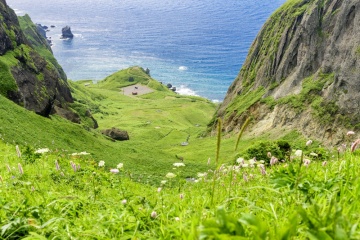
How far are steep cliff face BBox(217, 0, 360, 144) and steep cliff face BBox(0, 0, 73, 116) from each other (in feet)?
129

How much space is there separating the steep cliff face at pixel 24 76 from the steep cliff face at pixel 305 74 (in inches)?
1542

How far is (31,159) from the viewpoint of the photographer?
14.0 m

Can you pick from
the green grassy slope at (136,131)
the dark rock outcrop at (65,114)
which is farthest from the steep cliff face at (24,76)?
the green grassy slope at (136,131)

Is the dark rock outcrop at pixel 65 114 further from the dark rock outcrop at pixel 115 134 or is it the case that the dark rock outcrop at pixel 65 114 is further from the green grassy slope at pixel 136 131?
the dark rock outcrop at pixel 115 134

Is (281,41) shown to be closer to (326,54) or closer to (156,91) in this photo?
(326,54)

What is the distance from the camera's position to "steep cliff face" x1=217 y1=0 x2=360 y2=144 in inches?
1875

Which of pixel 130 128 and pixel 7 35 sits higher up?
pixel 7 35

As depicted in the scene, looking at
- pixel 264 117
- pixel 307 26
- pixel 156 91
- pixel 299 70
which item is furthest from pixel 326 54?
pixel 156 91

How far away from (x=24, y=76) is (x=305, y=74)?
5089 cm

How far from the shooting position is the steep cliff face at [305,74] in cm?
4762

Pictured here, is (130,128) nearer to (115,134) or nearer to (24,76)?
(115,134)

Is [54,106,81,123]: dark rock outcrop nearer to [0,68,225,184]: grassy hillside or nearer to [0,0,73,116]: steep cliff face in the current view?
[0,0,73,116]: steep cliff face

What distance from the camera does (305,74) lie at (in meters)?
62.1

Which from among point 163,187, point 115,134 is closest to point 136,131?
point 115,134
